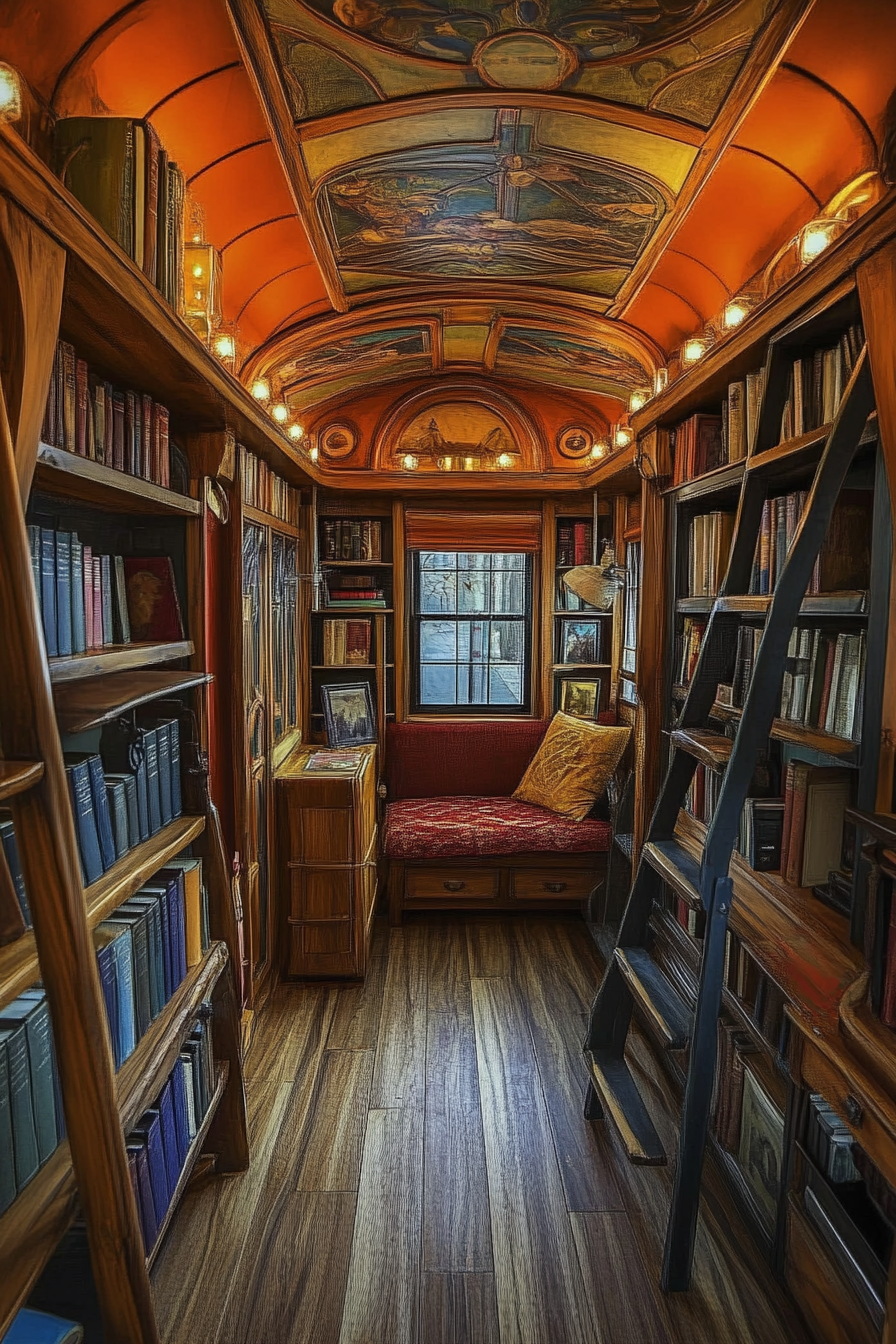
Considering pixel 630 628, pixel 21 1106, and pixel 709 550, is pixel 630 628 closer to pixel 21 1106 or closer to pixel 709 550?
pixel 709 550

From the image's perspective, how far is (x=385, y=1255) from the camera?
7.23ft

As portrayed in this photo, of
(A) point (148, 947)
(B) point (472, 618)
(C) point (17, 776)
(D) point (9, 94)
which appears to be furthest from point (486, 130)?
(B) point (472, 618)

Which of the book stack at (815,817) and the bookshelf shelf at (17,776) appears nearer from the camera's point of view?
the bookshelf shelf at (17,776)

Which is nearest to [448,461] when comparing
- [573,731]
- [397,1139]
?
[573,731]

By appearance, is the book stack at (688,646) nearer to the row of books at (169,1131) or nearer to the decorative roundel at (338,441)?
the row of books at (169,1131)

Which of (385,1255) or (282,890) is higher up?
(282,890)

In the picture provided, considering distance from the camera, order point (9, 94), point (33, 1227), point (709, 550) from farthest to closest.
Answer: point (709, 550) → point (9, 94) → point (33, 1227)

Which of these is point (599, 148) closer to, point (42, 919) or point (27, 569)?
point (27, 569)

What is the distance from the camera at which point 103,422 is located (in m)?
1.97

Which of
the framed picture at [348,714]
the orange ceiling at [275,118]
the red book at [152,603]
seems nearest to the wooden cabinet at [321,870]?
the framed picture at [348,714]

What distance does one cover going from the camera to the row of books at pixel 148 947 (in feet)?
5.97

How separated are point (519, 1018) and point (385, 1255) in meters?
1.40

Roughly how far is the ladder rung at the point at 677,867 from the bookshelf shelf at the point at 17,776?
1533 millimetres

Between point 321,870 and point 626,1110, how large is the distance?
185 centimetres
